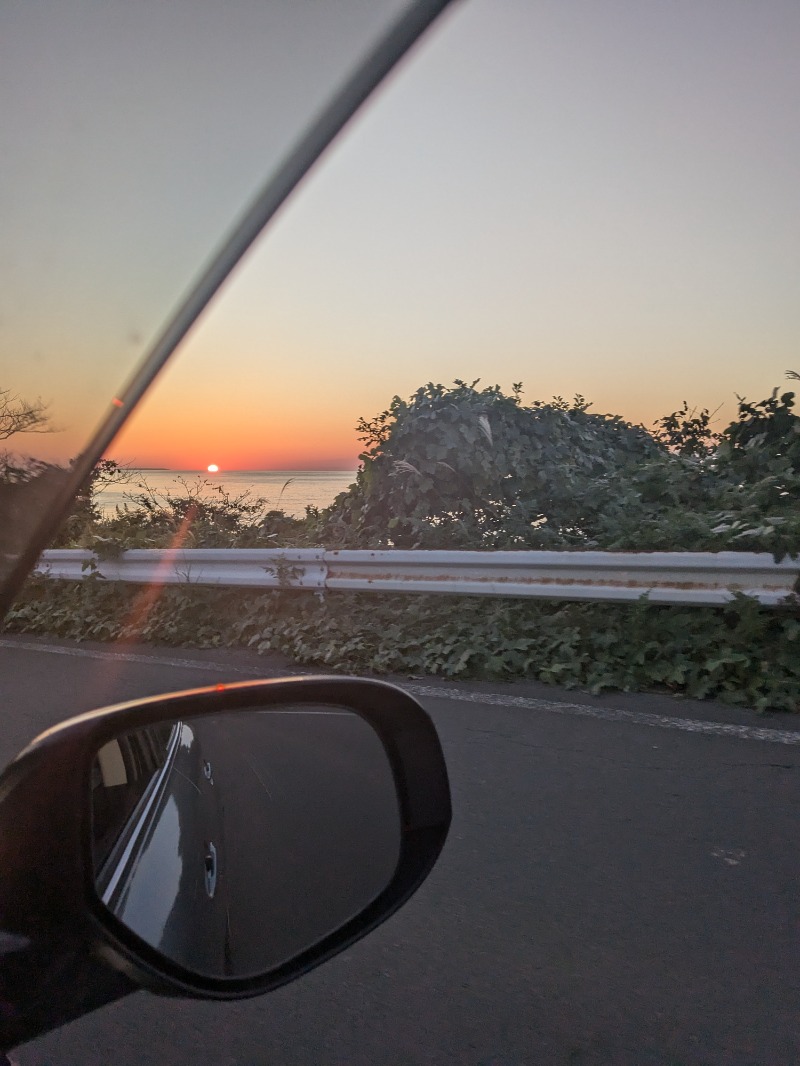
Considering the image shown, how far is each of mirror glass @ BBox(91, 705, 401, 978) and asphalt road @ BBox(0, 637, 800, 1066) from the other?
30.4 inches

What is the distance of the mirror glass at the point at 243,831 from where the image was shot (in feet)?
3.81

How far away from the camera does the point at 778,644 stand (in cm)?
432

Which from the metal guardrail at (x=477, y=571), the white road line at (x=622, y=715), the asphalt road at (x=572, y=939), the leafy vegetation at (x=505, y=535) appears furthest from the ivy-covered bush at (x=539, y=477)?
the asphalt road at (x=572, y=939)

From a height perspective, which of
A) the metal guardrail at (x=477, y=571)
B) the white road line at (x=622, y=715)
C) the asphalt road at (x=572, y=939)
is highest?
the metal guardrail at (x=477, y=571)

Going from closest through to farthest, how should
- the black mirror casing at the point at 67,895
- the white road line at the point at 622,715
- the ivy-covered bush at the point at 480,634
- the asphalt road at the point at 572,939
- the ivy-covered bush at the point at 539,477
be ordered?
the black mirror casing at the point at 67,895, the asphalt road at the point at 572,939, the white road line at the point at 622,715, the ivy-covered bush at the point at 480,634, the ivy-covered bush at the point at 539,477

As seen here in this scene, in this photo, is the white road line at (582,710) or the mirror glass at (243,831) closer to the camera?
the mirror glass at (243,831)

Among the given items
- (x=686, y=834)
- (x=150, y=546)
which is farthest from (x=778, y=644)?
(x=150, y=546)

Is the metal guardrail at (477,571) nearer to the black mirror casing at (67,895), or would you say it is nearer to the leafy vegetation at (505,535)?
the leafy vegetation at (505,535)

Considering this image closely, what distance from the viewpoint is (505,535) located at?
585 centimetres

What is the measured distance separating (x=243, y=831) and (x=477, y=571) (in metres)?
3.75

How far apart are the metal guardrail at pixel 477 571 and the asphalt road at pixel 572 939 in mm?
815

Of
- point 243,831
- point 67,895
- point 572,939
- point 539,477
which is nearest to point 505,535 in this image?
point 539,477

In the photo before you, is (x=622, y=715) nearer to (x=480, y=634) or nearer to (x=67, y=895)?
(x=480, y=634)

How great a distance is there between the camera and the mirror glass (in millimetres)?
1161
